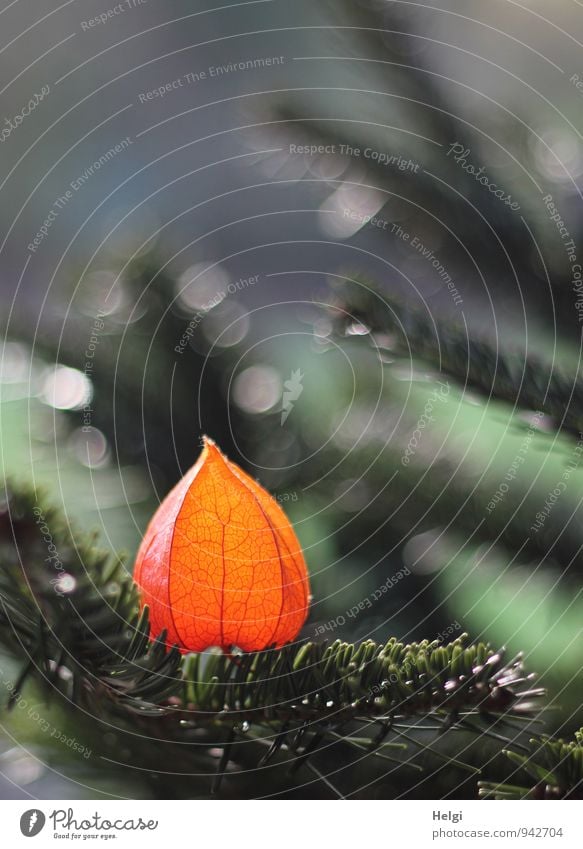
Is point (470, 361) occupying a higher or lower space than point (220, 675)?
higher

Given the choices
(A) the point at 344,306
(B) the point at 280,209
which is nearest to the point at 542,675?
(A) the point at 344,306

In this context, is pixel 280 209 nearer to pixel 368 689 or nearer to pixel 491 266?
pixel 491 266
